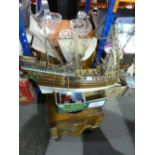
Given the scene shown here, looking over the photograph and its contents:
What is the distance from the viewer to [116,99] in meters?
1.58

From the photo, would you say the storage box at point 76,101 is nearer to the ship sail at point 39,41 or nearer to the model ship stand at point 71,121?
the model ship stand at point 71,121

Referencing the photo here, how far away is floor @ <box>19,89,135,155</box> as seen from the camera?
1272 mm

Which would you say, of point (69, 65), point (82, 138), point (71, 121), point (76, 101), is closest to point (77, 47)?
point (69, 65)

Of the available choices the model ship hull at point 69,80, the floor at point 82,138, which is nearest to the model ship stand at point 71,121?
the floor at point 82,138

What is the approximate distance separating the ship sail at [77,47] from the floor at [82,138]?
0.46 m

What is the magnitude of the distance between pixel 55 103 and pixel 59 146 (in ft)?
0.80

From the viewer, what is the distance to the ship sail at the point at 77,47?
1.06 m

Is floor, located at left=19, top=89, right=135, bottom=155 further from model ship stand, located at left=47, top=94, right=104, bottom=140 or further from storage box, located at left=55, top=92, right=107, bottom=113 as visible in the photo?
storage box, located at left=55, top=92, right=107, bottom=113

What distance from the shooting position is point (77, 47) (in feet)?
3.53

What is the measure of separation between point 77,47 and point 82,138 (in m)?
0.53

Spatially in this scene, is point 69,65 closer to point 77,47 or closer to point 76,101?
point 77,47

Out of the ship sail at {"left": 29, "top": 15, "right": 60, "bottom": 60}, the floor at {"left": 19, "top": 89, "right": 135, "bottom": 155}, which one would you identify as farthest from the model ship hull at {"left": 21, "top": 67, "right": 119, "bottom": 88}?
the floor at {"left": 19, "top": 89, "right": 135, "bottom": 155}
